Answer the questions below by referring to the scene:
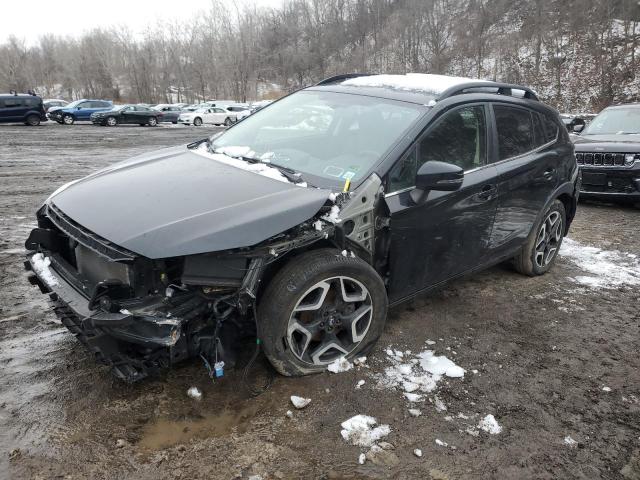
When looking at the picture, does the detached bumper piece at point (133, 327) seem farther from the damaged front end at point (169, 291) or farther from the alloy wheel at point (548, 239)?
the alloy wheel at point (548, 239)

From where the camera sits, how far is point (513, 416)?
2.80 meters

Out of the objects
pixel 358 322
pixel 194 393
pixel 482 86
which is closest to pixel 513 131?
pixel 482 86

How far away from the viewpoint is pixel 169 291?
2.51 m

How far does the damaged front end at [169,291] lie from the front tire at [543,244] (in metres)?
2.46

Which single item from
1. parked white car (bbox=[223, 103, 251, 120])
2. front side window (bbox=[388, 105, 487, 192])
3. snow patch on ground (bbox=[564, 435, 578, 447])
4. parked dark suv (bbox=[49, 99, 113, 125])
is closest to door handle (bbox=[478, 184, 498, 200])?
front side window (bbox=[388, 105, 487, 192])

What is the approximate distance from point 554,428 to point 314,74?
228ft

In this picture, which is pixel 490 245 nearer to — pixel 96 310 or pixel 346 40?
pixel 96 310

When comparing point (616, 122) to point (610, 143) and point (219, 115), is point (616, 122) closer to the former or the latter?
point (610, 143)

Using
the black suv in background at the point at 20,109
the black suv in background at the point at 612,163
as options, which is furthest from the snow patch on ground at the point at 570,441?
the black suv in background at the point at 20,109

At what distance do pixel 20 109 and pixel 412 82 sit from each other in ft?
96.1

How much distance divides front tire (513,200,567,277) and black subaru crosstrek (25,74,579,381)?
0.38m

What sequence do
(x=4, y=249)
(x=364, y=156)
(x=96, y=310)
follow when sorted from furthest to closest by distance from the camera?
1. (x=4, y=249)
2. (x=364, y=156)
3. (x=96, y=310)

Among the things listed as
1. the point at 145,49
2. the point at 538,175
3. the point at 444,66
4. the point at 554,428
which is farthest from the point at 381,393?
the point at 145,49

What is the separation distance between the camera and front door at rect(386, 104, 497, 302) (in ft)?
10.6
